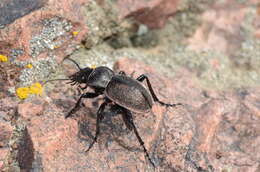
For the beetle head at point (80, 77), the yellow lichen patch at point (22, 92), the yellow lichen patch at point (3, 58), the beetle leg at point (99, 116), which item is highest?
the yellow lichen patch at point (3, 58)

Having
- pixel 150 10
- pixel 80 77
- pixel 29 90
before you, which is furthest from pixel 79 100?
pixel 150 10

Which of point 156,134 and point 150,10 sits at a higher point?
point 150,10

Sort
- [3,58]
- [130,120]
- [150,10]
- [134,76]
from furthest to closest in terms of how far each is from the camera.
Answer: [150,10]
[134,76]
[130,120]
[3,58]

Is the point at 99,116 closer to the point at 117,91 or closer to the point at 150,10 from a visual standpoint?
the point at 117,91

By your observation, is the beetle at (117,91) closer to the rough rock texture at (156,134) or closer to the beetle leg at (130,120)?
the beetle leg at (130,120)

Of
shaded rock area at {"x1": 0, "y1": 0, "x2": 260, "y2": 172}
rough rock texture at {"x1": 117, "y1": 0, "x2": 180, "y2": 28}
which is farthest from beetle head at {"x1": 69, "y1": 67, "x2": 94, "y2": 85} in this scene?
rough rock texture at {"x1": 117, "y1": 0, "x2": 180, "y2": 28}

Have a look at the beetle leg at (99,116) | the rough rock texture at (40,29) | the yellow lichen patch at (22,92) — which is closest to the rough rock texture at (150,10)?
the rough rock texture at (40,29)

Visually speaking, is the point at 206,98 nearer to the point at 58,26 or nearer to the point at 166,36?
the point at 166,36

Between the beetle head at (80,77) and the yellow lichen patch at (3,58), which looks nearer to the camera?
the yellow lichen patch at (3,58)
